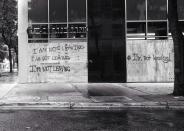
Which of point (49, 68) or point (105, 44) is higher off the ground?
point (105, 44)

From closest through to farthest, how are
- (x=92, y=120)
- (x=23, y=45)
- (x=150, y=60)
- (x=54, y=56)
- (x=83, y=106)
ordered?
(x=92, y=120), (x=83, y=106), (x=23, y=45), (x=54, y=56), (x=150, y=60)

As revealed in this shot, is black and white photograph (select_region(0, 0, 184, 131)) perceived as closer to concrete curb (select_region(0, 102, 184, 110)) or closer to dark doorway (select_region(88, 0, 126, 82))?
dark doorway (select_region(88, 0, 126, 82))

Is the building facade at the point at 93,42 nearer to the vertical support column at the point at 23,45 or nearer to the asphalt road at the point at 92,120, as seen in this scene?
the vertical support column at the point at 23,45

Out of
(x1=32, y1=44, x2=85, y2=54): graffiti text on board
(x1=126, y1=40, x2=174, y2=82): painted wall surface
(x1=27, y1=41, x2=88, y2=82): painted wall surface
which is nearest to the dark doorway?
(x1=126, y1=40, x2=174, y2=82): painted wall surface

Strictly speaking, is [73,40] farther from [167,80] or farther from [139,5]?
[167,80]

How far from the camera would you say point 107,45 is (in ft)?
77.9

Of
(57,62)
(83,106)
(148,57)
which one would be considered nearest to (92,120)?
(83,106)

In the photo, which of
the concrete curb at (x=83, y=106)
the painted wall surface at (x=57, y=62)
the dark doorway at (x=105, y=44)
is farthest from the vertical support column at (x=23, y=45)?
the concrete curb at (x=83, y=106)

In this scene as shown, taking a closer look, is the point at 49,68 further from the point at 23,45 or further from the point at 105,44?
the point at 105,44

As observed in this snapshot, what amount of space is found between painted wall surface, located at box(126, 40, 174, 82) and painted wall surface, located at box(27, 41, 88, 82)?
2812 mm

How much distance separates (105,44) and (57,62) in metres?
3.06

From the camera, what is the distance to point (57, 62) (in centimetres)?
2369

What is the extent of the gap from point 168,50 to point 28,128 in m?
16.1

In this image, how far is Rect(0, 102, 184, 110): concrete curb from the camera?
13.1 m
